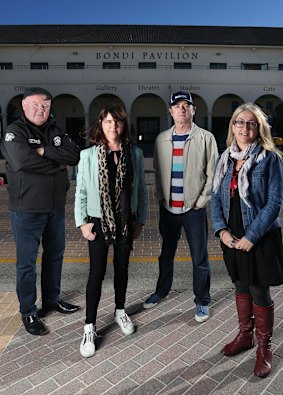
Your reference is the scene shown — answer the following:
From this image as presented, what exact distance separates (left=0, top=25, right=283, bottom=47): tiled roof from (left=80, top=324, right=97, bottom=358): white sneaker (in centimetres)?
3125

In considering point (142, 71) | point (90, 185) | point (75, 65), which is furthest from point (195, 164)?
point (75, 65)

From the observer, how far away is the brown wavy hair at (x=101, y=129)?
3.00 metres

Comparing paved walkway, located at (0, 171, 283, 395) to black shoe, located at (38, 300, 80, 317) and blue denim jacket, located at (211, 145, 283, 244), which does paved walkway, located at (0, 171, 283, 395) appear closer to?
black shoe, located at (38, 300, 80, 317)

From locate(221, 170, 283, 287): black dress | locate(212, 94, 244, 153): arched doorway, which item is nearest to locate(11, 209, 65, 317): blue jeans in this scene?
locate(221, 170, 283, 287): black dress

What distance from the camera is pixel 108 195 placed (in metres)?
3.06

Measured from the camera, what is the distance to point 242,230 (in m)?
2.76

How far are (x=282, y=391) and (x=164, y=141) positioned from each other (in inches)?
87.5

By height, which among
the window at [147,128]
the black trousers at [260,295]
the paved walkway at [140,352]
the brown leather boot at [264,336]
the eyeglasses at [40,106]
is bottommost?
the paved walkway at [140,352]

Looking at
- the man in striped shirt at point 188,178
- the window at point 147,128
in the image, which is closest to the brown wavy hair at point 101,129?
the man in striped shirt at point 188,178

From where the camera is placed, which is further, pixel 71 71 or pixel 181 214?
pixel 71 71

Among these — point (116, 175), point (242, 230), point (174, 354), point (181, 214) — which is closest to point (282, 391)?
point (174, 354)

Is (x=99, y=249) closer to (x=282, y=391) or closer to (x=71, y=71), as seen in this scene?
(x=282, y=391)

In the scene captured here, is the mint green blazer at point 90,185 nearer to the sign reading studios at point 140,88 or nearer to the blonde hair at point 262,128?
the blonde hair at point 262,128

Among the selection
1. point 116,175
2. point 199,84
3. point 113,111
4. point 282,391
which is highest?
point 199,84
